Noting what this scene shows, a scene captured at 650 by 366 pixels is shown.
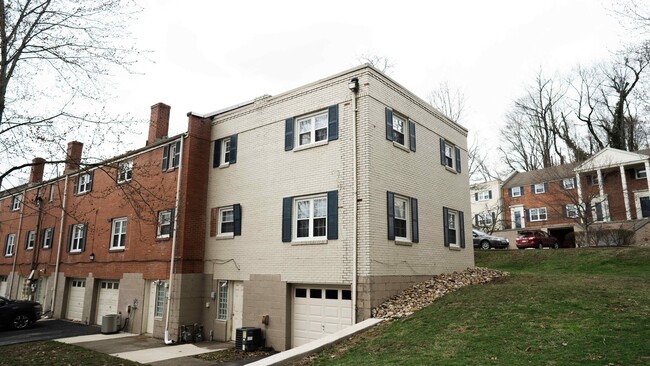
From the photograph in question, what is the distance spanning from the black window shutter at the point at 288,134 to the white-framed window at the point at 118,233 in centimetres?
1010

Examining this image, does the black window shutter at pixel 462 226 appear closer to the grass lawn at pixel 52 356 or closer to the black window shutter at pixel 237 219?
the black window shutter at pixel 237 219

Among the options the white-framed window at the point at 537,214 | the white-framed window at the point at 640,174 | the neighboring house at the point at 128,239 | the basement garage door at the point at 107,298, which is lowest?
the basement garage door at the point at 107,298

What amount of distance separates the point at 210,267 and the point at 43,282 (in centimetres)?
1592

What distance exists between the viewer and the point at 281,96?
52.5ft

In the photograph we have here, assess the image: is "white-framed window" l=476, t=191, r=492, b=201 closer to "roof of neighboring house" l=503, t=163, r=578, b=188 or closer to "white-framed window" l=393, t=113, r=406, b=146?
"roof of neighboring house" l=503, t=163, r=578, b=188

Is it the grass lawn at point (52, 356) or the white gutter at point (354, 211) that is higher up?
the white gutter at point (354, 211)

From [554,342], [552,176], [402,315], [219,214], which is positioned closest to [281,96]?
[219,214]

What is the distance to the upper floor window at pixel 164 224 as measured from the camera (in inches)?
701

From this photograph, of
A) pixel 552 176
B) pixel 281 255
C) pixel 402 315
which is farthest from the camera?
pixel 552 176

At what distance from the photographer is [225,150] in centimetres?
1806

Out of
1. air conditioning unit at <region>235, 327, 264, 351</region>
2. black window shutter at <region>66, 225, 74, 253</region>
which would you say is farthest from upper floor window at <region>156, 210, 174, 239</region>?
black window shutter at <region>66, 225, 74, 253</region>

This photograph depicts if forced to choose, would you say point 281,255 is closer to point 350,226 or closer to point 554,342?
point 350,226

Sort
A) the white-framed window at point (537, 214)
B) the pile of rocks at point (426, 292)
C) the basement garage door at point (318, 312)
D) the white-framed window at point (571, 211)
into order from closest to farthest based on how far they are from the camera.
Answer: the pile of rocks at point (426, 292) → the basement garage door at point (318, 312) → the white-framed window at point (571, 211) → the white-framed window at point (537, 214)

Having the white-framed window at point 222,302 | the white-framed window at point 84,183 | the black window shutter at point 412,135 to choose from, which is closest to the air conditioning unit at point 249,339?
the white-framed window at point 222,302
